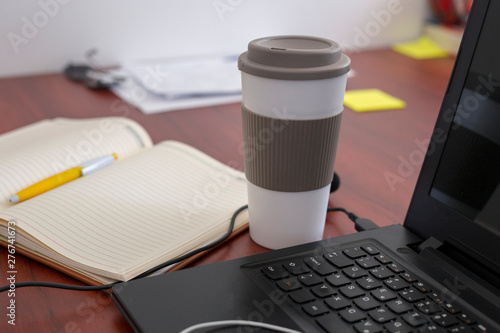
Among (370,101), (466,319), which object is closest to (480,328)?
(466,319)

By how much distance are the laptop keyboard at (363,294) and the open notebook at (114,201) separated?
13 cm

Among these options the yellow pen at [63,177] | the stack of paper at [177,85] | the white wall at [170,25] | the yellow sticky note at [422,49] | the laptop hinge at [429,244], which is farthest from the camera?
the yellow sticky note at [422,49]

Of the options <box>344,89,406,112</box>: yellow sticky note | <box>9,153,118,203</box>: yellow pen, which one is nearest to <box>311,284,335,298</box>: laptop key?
<box>9,153,118,203</box>: yellow pen

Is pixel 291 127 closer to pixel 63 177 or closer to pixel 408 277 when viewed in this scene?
pixel 408 277

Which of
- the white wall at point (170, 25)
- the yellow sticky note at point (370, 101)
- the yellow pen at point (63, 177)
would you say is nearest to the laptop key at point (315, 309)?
the yellow pen at point (63, 177)

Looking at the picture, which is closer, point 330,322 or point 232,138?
point 330,322

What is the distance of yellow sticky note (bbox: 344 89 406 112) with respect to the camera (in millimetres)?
1020

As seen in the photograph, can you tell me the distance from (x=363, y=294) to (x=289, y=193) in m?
0.13

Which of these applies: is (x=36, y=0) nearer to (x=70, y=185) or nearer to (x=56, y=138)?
(x=56, y=138)

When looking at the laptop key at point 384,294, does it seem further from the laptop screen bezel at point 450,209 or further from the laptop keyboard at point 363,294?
the laptop screen bezel at point 450,209

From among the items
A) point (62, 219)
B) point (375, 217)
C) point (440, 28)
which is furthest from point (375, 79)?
point (62, 219)

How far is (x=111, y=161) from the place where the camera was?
695 millimetres

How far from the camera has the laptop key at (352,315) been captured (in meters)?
0.39

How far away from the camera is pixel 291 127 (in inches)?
17.9
